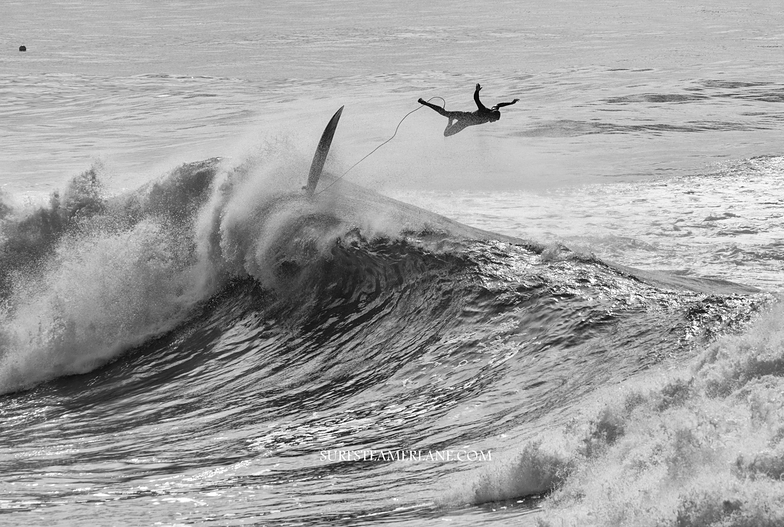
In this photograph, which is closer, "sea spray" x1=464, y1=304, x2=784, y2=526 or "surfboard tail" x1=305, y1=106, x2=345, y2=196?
"sea spray" x1=464, y1=304, x2=784, y2=526

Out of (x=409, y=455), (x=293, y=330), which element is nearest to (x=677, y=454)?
(x=409, y=455)

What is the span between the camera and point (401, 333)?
10.0 meters

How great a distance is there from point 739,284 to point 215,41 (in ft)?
159

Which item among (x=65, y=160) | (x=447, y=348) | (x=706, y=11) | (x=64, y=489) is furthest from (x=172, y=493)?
(x=706, y=11)

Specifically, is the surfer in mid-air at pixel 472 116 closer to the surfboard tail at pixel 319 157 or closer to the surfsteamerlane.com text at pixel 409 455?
the surfboard tail at pixel 319 157

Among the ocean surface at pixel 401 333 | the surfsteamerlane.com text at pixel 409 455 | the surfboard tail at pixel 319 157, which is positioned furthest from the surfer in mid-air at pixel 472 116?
the surfsteamerlane.com text at pixel 409 455

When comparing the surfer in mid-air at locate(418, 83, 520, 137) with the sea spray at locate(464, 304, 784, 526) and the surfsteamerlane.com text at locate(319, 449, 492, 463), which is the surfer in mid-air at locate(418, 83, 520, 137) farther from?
the sea spray at locate(464, 304, 784, 526)

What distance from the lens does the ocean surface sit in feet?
19.5

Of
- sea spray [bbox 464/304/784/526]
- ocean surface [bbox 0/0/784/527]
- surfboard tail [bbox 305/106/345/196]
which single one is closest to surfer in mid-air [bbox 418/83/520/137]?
ocean surface [bbox 0/0/784/527]

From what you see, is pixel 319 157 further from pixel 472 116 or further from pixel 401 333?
pixel 401 333

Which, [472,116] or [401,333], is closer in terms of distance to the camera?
[401,333]

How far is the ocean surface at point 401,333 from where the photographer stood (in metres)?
5.93

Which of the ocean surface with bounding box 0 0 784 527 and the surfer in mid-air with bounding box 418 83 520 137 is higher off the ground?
the surfer in mid-air with bounding box 418 83 520 137

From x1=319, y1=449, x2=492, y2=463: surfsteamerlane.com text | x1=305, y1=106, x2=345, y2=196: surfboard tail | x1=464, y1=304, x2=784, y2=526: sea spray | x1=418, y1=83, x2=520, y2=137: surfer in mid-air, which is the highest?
x1=418, y1=83, x2=520, y2=137: surfer in mid-air
